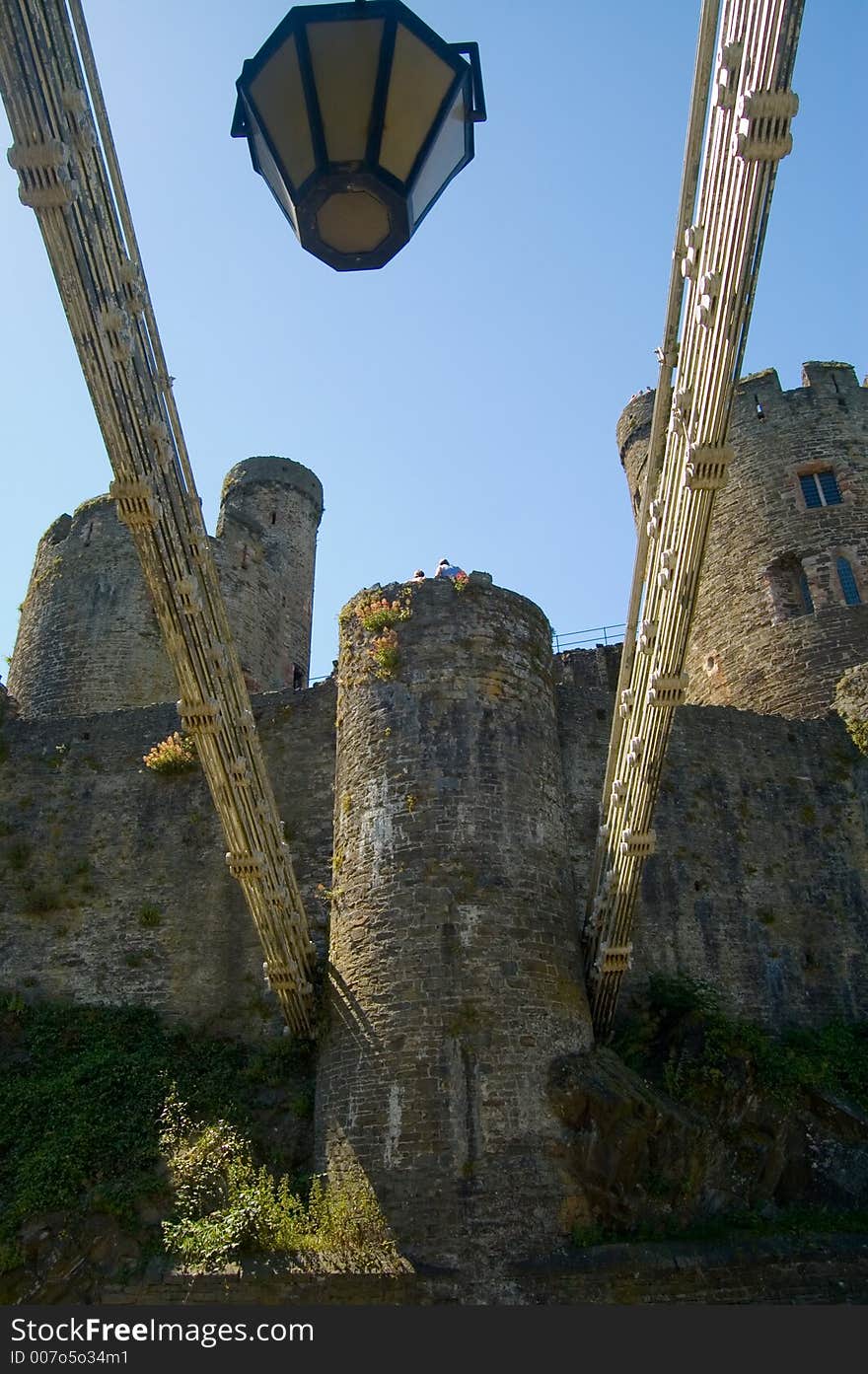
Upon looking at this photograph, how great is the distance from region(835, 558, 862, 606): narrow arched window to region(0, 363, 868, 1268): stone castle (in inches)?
2.8

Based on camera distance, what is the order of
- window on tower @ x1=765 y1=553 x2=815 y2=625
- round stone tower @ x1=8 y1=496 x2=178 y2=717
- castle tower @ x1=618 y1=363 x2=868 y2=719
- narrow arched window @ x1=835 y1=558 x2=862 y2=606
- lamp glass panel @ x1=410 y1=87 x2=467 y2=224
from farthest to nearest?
1. round stone tower @ x1=8 y1=496 x2=178 y2=717
2. window on tower @ x1=765 y1=553 x2=815 y2=625
3. narrow arched window @ x1=835 y1=558 x2=862 y2=606
4. castle tower @ x1=618 y1=363 x2=868 y2=719
5. lamp glass panel @ x1=410 y1=87 x2=467 y2=224

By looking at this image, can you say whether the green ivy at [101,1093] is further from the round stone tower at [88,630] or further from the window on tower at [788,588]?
the window on tower at [788,588]

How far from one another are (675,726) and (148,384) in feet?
35.1

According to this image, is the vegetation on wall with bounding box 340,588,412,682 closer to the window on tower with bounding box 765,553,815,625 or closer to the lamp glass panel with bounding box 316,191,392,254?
the lamp glass panel with bounding box 316,191,392,254

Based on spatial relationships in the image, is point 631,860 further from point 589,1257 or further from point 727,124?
point 727,124

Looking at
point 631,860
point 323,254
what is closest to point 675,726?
point 631,860

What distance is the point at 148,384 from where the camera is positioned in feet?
27.0

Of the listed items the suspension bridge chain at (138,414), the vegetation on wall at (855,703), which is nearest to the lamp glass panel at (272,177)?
the suspension bridge chain at (138,414)

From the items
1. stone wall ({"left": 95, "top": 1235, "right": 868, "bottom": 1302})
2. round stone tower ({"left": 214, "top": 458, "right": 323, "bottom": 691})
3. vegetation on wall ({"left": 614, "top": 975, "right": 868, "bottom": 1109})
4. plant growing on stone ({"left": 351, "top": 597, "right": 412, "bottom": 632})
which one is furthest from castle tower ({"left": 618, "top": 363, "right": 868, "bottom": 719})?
stone wall ({"left": 95, "top": 1235, "right": 868, "bottom": 1302})

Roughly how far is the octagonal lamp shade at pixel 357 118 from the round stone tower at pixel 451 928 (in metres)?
8.49

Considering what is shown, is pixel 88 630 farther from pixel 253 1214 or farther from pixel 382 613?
pixel 253 1214

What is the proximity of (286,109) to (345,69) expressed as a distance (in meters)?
0.19

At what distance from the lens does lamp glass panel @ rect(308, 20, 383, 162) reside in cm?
280

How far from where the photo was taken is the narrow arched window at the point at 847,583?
20859mm
